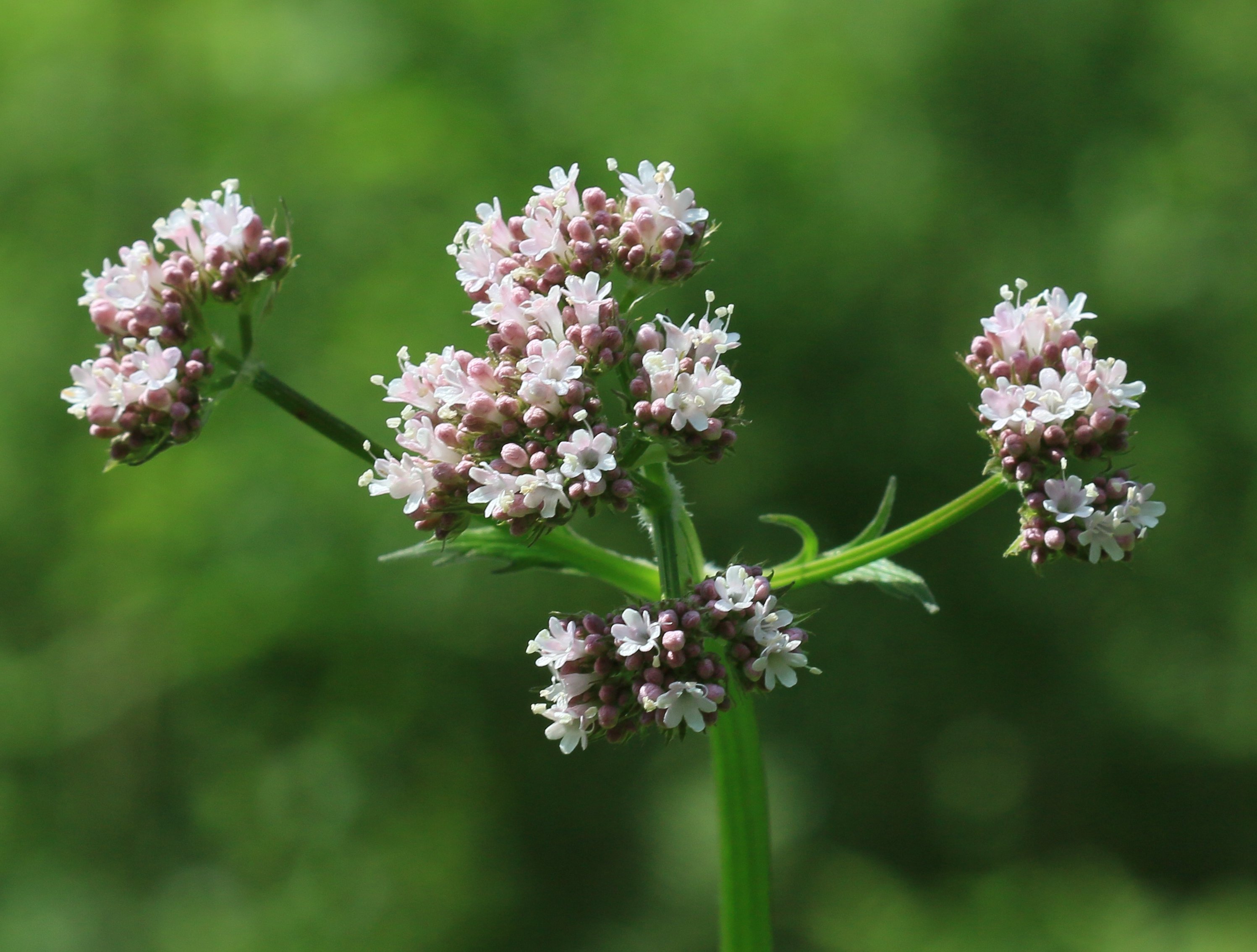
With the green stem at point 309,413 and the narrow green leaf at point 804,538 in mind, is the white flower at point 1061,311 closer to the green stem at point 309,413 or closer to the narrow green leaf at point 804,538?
the narrow green leaf at point 804,538

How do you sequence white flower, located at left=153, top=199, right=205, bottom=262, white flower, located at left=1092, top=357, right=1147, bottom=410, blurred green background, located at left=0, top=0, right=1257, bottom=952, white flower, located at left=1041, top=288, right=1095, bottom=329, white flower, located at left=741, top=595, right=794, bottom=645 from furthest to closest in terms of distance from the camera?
blurred green background, located at left=0, top=0, right=1257, bottom=952, white flower, located at left=153, top=199, right=205, bottom=262, white flower, located at left=1041, top=288, right=1095, bottom=329, white flower, located at left=1092, top=357, right=1147, bottom=410, white flower, located at left=741, top=595, right=794, bottom=645

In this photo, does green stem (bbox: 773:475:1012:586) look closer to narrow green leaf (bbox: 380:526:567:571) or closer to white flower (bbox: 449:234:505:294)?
narrow green leaf (bbox: 380:526:567:571)

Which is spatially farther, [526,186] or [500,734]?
[500,734]

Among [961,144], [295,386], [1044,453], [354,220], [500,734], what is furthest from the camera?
[961,144]

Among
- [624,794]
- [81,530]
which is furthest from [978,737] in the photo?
[81,530]

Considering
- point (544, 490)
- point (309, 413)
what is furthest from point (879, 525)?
point (309, 413)

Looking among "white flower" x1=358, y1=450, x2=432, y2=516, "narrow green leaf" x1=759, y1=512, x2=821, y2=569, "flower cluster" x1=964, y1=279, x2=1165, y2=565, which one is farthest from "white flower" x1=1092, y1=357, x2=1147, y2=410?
"white flower" x1=358, y1=450, x2=432, y2=516

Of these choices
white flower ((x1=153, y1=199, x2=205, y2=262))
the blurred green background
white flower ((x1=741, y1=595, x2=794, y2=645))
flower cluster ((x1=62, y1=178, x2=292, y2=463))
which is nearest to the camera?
white flower ((x1=741, y1=595, x2=794, y2=645))

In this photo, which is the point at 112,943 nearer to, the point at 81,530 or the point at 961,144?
the point at 81,530
